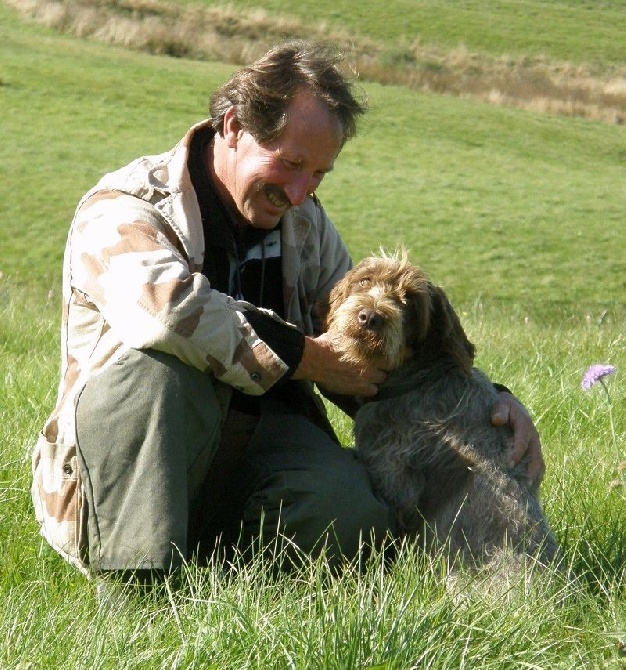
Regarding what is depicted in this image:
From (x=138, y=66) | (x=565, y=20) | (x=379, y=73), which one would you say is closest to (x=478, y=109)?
(x=379, y=73)

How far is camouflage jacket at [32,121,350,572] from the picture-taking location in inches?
138

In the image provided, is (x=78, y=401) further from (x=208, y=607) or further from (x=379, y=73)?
(x=379, y=73)

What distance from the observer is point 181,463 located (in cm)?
350

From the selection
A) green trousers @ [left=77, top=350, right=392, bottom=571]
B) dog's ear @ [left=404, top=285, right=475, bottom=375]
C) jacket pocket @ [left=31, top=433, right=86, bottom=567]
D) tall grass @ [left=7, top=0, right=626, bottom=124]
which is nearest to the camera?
green trousers @ [left=77, top=350, right=392, bottom=571]

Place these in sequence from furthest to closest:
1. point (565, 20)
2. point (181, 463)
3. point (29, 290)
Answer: point (565, 20) < point (29, 290) < point (181, 463)

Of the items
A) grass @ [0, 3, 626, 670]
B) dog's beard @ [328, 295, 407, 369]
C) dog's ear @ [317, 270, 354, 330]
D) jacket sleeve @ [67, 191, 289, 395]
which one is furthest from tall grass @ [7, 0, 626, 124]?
jacket sleeve @ [67, 191, 289, 395]

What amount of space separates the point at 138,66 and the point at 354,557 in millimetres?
22524

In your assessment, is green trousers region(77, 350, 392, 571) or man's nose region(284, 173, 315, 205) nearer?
green trousers region(77, 350, 392, 571)

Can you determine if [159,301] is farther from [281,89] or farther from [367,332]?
[281,89]

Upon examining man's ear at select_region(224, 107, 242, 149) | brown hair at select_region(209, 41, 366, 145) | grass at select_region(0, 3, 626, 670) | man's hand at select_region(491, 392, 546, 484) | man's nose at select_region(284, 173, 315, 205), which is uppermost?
brown hair at select_region(209, 41, 366, 145)

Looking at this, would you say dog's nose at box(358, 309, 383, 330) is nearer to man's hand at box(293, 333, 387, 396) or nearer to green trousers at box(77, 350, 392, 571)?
man's hand at box(293, 333, 387, 396)

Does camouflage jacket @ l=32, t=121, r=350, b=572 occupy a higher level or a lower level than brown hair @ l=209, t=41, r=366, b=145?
lower

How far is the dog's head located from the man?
0.09 m

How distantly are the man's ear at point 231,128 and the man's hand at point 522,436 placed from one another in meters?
1.27
